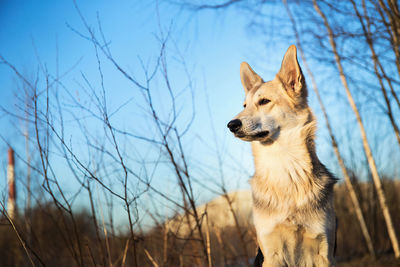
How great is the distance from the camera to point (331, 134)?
6.93m

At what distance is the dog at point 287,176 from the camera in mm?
2590

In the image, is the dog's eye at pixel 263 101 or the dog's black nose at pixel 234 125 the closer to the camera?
the dog's black nose at pixel 234 125

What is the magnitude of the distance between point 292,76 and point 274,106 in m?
0.41

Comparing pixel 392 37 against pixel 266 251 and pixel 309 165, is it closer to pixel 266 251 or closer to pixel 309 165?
pixel 309 165

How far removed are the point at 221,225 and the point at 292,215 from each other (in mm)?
2327

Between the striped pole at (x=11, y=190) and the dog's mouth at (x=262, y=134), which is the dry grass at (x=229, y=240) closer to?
the striped pole at (x=11, y=190)

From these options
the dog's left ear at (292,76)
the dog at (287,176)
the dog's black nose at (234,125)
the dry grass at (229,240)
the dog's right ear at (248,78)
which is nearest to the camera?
the dog at (287,176)

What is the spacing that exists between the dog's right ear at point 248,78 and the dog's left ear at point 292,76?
1.28ft

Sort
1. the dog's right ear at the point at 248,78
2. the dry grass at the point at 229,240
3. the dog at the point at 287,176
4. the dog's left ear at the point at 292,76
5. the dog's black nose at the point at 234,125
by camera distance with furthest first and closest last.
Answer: the dry grass at the point at 229,240
the dog's right ear at the point at 248,78
the dog's left ear at the point at 292,76
the dog's black nose at the point at 234,125
the dog at the point at 287,176

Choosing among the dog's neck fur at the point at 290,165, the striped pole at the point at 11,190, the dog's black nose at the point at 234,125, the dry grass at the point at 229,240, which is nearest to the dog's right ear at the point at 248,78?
the dog's neck fur at the point at 290,165

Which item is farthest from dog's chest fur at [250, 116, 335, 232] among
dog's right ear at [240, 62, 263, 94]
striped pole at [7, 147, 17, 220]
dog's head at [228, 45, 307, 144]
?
striped pole at [7, 147, 17, 220]

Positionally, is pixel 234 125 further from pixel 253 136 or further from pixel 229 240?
pixel 229 240

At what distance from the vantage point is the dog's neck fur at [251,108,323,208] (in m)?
2.82

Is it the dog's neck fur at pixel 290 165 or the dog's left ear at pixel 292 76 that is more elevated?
the dog's left ear at pixel 292 76
